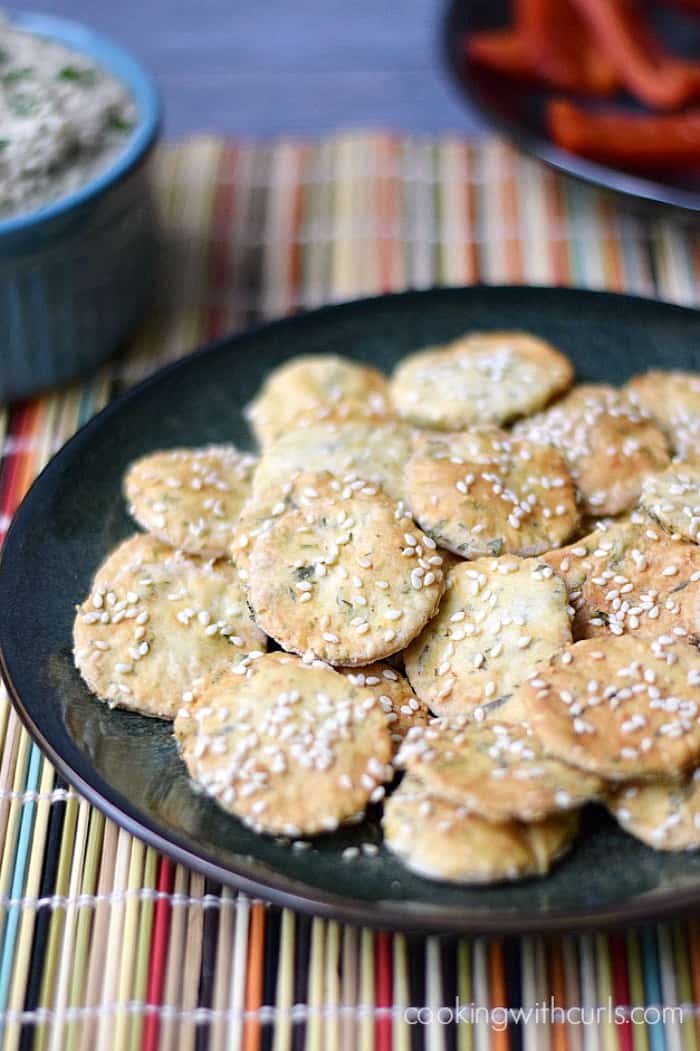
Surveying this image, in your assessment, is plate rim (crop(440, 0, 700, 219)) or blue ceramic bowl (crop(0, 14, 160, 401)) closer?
blue ceramic bowl (crop(0, 14, 160, 401))

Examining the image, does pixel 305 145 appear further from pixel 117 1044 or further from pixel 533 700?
pixel 117 1044

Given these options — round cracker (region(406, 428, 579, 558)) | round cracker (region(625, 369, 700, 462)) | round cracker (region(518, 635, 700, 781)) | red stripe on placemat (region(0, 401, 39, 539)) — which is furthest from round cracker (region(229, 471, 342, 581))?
red stripe on placemat (region(0, 401, 39, 539))

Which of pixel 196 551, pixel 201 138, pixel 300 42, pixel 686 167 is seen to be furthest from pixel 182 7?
pixel 196 551

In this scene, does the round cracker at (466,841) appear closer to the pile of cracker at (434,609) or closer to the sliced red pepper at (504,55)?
the pile of cracker at (434,609)

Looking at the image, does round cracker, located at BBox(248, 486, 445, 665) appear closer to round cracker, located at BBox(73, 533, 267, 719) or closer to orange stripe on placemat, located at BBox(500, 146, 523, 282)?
round cracker, located at BBox(73, 533, 267, 719)

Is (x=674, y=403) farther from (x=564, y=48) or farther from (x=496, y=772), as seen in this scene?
(x=564, y=48)

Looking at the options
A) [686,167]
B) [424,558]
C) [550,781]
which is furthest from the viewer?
[686,167]
